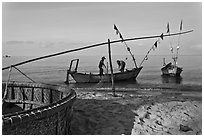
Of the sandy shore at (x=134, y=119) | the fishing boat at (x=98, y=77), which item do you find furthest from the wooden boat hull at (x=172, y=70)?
the sandy shore at (x=134, y=119)

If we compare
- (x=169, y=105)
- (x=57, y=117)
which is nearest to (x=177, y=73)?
(x=169, y=105)

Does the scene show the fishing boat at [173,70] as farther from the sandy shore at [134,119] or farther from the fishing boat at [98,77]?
the sandy shore at [134,119]

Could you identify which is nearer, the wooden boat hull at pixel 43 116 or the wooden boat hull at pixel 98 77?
the wooden boat hull at pixel 43 116

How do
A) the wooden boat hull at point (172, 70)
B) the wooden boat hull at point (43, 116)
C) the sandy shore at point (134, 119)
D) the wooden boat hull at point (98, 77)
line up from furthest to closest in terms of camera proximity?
1. the wooden boat hull at point (172, 70)
2. the wooden boat hull at point (98, 77)
3. the sandy shore at point (134, 119)
4. the wooden boat hull at point (43, 116)

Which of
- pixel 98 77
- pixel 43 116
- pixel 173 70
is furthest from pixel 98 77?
pixel 43 116

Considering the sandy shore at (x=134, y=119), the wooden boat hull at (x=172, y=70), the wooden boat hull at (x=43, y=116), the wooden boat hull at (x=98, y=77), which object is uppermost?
the wooden boat hull at (x=172, y=70)

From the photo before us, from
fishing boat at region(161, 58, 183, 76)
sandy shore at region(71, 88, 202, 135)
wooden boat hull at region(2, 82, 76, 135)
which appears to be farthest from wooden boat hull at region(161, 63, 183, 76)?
wooden boat hull at region(2, 82, 76, 135)

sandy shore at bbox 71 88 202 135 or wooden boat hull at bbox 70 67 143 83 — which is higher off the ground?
wooden boat hull at bbox 70 67 143 83

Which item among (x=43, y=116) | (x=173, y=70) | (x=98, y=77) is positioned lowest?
(x=43, y=116)

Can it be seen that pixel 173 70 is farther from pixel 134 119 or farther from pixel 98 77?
pixel 134 119

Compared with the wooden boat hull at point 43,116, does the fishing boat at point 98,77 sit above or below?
above

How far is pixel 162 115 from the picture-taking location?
8.32 meters

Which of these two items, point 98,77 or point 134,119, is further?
point 98,77

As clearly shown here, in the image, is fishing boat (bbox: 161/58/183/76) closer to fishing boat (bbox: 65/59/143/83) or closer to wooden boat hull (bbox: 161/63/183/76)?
wooden boat hull (bbox: 161/63/183/76)
